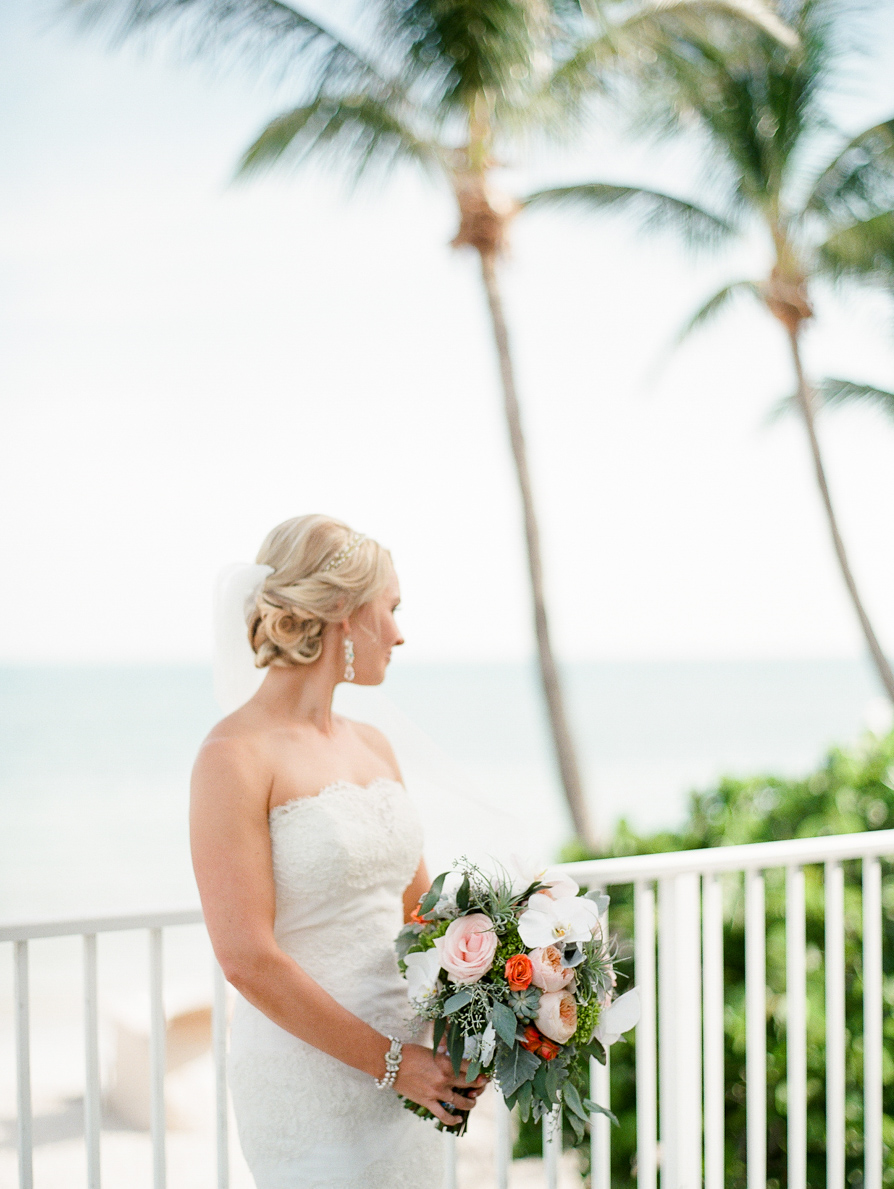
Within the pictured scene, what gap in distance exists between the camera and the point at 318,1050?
1.76 metres

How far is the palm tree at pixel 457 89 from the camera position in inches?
268

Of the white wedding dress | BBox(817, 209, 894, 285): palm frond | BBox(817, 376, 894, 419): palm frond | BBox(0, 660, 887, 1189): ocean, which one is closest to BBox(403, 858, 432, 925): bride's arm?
the white wedding dress

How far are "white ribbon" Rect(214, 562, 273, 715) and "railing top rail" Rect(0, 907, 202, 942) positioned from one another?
1.27 feet

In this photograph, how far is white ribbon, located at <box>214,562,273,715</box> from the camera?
1873 mm

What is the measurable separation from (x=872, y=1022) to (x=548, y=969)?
1.32m

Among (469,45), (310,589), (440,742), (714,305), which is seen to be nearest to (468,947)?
(310,589)

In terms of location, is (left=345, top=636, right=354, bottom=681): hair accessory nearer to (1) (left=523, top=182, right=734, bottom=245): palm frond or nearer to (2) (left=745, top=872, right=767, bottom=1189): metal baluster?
(2) (left=745, top=872, right=767, bottom=1189): metal baluster

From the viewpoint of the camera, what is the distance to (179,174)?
2836 cm

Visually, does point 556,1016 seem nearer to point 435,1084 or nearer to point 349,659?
point 435,1084

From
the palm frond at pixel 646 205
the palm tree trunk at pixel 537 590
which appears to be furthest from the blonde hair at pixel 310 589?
the palm frond at pixel 646 205

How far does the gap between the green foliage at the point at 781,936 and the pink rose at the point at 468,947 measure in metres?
1.56

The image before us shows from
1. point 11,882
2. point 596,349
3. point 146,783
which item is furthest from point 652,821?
point 596,349

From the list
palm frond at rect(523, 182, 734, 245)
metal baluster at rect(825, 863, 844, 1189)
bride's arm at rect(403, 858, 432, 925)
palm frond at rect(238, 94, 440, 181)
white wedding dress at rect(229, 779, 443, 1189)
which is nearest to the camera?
white wedding dress at rect(229, 779, 443, 1189)

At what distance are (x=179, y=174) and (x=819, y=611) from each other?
76.1 ft
